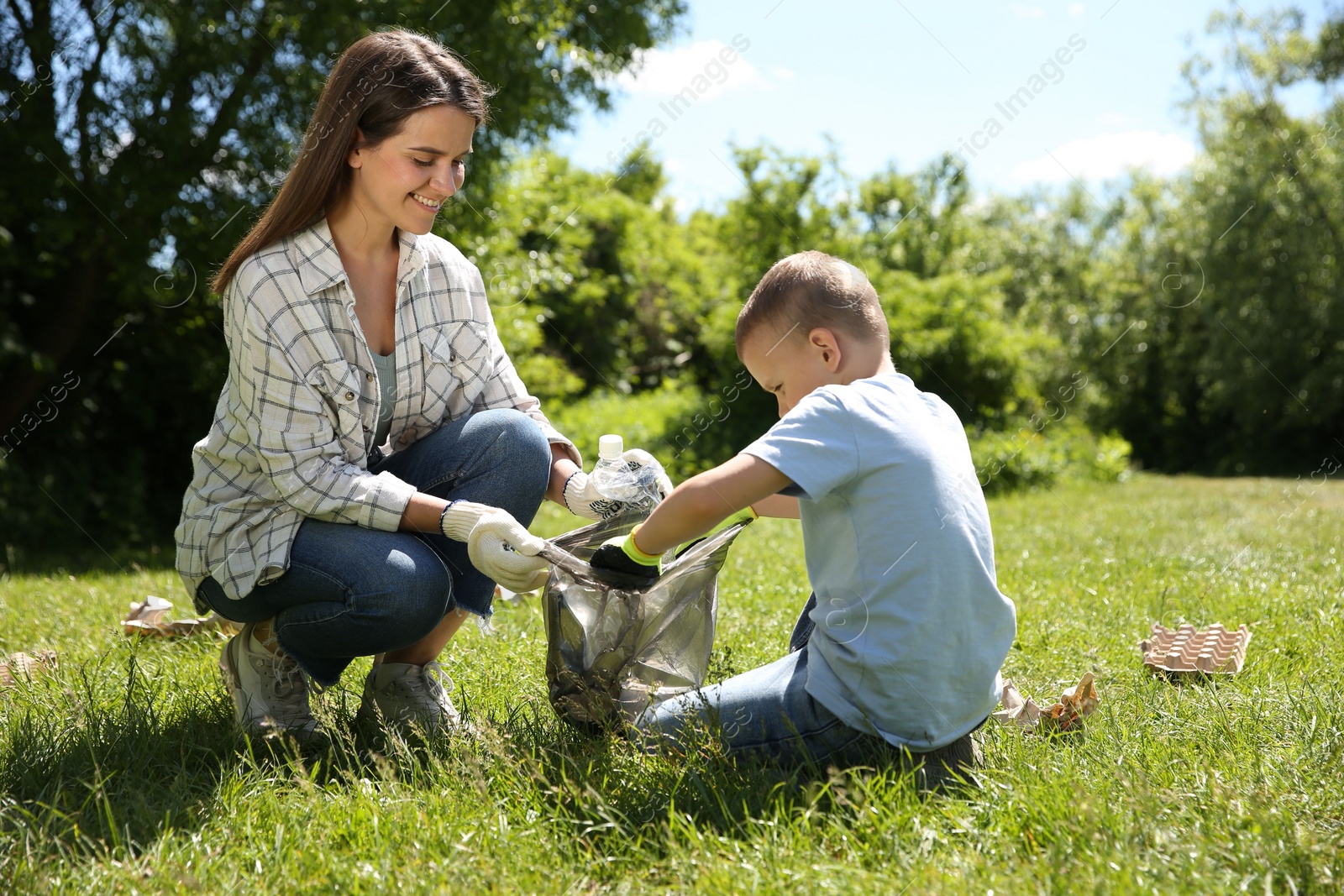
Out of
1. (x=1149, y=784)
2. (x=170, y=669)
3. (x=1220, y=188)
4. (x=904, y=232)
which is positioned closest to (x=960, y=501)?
(x=1149, y=784)

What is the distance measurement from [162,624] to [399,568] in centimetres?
169

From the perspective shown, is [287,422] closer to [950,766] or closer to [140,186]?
[950,766]

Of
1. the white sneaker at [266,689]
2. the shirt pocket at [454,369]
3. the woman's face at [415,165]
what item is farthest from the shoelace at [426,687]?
the woman's face at [415,165]

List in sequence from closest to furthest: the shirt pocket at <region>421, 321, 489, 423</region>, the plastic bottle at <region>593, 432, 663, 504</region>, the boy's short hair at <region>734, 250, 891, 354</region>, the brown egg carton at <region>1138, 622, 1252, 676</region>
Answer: the boy's short hair at <region>734, 250, 891, 354</region>, the plastic bottle at <region>593, 432, 663, 504</region>, the shirt pocket at <region>421, 321, 489, 423</region>, the brown egg carton at <region>1138, 622, 1252, 676</region>

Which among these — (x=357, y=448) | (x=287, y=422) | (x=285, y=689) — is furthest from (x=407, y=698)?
(x=287, y=422)

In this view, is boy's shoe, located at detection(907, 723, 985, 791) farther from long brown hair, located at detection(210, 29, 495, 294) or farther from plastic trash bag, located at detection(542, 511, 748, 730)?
long brown hair, located at detection(210, 29, 495, 294)

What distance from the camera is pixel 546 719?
2508 millimetres

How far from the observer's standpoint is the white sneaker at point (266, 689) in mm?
2500

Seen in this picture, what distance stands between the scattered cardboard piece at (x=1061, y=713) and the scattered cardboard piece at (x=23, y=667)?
2.59 meters

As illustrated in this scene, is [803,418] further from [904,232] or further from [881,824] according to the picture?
[904,232]

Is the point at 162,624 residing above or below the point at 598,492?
below

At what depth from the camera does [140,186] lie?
696 cm

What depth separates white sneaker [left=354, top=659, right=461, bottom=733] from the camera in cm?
248

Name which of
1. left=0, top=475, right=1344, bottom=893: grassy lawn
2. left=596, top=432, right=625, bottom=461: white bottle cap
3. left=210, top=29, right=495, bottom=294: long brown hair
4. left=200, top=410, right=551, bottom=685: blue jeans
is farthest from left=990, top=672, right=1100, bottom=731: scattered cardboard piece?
left=210, top=29, right=495, bottom=294: long brown hair
